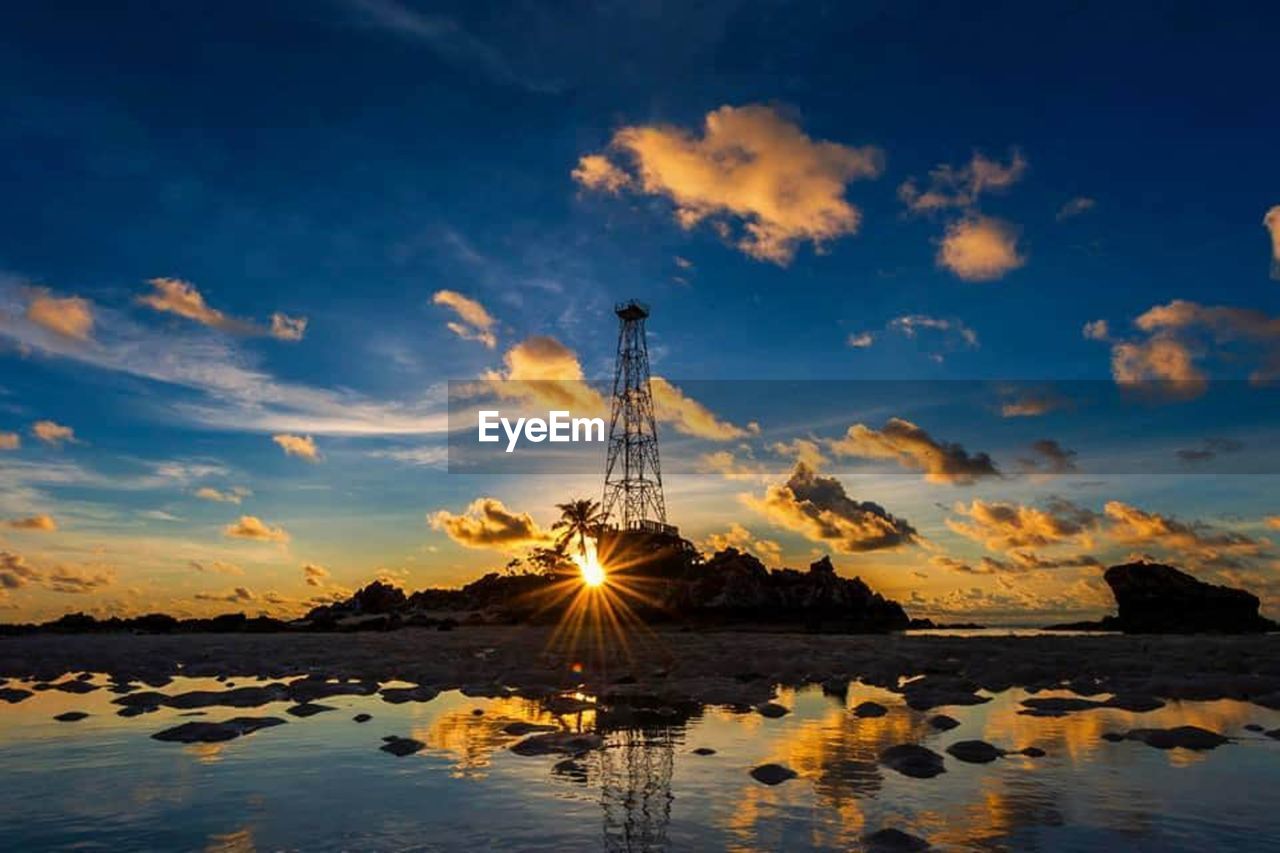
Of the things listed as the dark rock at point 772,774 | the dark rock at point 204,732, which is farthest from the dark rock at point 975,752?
the dark rock at point 204,732

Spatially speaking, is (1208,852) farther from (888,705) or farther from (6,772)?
(6,772)

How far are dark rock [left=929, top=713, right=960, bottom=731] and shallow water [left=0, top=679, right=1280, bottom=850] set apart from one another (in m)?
0.38

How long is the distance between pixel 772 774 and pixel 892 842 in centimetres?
317

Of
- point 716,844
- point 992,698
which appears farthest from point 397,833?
point 992,698

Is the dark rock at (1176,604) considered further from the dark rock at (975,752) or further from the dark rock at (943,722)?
the dark rock at (975,752)

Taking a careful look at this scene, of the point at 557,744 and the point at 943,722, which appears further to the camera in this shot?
the point at 943,722

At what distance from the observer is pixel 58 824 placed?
29.7ft

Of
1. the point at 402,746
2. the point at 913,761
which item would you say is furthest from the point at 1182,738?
the point at 402,746

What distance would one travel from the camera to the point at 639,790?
1019 cm

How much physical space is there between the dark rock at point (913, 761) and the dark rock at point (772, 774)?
64.1 inches

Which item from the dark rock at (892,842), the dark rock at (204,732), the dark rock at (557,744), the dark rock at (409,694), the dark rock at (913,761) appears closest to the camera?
the dark rock at (892,842)

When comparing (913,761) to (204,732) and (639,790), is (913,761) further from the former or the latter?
(204,732)

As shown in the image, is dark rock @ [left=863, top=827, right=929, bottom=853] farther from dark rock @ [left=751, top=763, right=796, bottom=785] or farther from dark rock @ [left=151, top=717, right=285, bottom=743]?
dark rock @ [left=151, top=717, right=285, bottom=743]

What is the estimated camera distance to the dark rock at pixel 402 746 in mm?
13182
